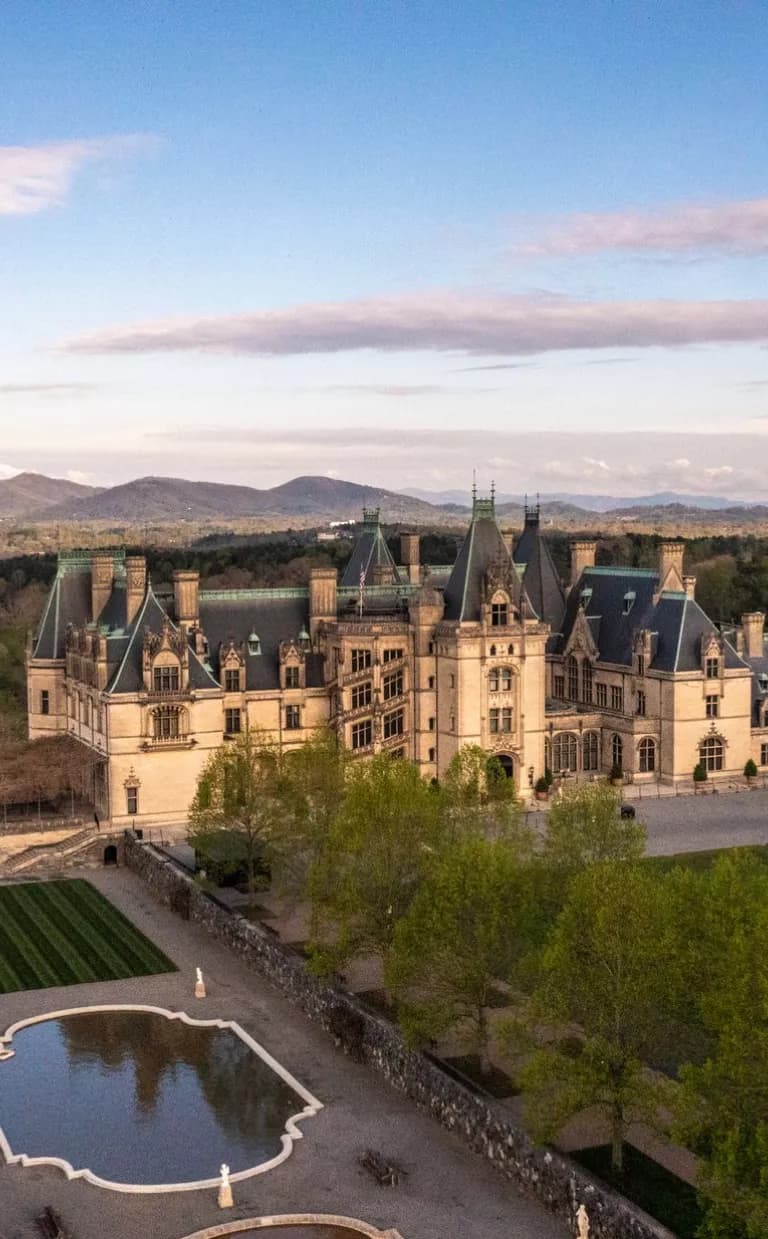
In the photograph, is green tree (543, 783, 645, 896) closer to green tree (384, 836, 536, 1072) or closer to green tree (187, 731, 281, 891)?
green tree (384, 836, 536, 1072)

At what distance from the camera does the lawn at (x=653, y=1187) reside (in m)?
31.0

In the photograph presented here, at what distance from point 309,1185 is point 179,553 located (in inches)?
5787

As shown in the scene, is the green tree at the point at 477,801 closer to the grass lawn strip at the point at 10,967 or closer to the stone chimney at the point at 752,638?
the grass lawn strip at the point at 10,967

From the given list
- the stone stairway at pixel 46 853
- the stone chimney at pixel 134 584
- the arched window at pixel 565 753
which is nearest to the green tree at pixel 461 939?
the stone stairway at pixel 46 853

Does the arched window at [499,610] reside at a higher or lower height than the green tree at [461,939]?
higher

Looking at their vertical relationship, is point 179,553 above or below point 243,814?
above

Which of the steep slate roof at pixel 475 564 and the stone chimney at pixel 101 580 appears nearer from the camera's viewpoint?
the steep slate roof at pixel 475 564

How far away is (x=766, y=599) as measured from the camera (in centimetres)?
12775

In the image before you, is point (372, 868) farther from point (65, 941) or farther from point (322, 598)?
point (322, 598)

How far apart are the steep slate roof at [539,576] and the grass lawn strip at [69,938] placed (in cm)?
3592

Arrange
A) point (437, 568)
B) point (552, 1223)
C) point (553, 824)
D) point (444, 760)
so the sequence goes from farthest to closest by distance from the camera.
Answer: point (437, 568), point (444, 760), point (553, 824), point (552, 1223)

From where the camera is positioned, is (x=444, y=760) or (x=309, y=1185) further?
(x=444, y=760)

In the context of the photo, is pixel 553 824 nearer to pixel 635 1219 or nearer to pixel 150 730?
pixel 635 1219

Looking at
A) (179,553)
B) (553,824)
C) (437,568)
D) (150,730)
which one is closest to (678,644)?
(437,568)
